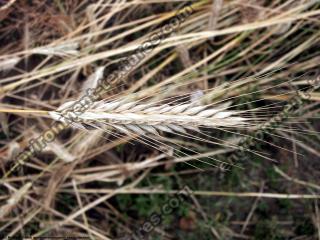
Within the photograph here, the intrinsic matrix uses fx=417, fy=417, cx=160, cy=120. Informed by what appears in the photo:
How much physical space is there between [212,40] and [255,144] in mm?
507

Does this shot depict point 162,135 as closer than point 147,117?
No

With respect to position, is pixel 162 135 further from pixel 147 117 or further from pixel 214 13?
pixel 147 117

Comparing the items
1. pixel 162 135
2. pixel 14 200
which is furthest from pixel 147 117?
pixel 14 200

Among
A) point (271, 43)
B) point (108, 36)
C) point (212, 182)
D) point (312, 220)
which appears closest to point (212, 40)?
point (271, 43)

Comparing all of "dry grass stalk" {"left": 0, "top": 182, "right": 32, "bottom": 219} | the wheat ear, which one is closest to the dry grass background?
"dry grass stalk" {"left": 0, "top": 182, "right": 32, "bottom": 219}

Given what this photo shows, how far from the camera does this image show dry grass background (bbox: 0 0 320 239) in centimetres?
176

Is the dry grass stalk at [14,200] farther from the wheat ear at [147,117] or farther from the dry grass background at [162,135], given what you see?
the wheat ear at [147,117]

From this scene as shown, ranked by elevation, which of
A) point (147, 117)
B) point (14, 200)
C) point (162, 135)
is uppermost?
point (147, 117)

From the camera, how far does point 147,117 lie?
1.11 metres

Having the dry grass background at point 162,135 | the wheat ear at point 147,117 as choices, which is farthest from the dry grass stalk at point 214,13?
the wheat ear at point 147,117

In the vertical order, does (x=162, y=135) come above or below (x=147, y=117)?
below

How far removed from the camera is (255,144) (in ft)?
6.19

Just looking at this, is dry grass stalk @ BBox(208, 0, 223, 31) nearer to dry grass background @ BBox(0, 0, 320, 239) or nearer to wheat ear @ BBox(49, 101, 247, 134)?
dry grass background @ BBox(0, 0, 320, 239)

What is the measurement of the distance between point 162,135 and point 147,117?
658 mm
